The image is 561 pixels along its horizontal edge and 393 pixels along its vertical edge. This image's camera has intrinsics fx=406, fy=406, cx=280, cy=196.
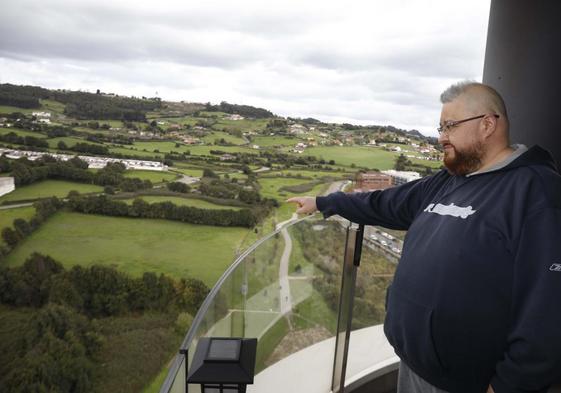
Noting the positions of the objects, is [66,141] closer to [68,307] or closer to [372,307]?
[68,307]

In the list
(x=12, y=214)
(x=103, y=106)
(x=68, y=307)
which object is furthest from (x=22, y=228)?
(x=103, y=106)

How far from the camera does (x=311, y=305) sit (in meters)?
2.32

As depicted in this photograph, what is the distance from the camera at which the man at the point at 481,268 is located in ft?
3.01

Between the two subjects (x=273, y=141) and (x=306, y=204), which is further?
(x=273, y=141)

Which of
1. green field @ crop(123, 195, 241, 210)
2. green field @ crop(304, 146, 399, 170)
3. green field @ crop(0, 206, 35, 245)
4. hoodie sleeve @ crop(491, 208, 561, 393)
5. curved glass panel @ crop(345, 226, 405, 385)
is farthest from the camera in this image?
green field @ crop(123, 195, 241, 210)

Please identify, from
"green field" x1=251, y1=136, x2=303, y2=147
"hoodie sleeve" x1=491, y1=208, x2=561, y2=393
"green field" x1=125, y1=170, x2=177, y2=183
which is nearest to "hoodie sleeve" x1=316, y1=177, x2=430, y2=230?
"hoodie sleeve" x1=491, y1=208, x2=561, y2=393

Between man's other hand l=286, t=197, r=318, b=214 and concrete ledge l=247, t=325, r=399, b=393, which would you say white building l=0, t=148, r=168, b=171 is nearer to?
concrete ledge l=247, t=325, r=399, b=393

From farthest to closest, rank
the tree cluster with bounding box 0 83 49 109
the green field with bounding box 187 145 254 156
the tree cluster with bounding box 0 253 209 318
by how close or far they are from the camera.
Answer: the green field with bounding box 187 145 254 156
the tree cluster with bounding box 0 253 209 318
the tree cluster with bounding box 0 83 49 109

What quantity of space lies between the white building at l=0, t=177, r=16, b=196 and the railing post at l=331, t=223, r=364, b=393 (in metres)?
25.4

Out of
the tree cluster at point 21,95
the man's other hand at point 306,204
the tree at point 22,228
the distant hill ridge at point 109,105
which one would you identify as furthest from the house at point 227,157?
the man's other hand at point 306,204

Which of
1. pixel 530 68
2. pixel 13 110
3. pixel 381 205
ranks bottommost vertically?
pixel 381 205

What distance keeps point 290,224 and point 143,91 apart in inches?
1413

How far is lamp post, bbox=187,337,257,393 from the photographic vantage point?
3.69ft

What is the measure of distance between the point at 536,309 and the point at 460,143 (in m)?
0.55
